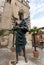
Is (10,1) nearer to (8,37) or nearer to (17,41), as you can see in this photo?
(8,37)

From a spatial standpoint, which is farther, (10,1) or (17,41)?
(10,1)

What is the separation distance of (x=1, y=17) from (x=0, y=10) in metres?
0.92

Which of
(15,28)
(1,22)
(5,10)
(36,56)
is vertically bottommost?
(36,56)

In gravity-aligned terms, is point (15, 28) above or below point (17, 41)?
above

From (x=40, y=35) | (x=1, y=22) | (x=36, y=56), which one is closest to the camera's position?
(x=36, y=56)

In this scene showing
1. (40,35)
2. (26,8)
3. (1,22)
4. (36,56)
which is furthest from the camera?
(26,8)

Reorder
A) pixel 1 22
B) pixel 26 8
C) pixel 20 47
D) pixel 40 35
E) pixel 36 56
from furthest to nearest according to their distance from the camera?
pixel 26 8
pixel 1 22
pixel 40 35
pixel 36 56
pixel 20 47

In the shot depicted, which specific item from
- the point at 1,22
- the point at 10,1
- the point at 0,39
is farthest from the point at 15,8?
the point at 0,39

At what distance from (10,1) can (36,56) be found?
24.4 ft

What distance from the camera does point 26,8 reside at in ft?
47.6

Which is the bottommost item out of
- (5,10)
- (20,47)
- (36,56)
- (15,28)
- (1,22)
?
(36,56)

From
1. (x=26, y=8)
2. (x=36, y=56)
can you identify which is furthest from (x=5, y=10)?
(x=36, y=56)

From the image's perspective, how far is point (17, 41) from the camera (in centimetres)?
376

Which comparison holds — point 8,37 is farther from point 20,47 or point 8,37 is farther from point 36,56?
point 20,47
